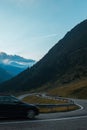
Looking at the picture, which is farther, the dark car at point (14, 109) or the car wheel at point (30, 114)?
the car wheel at point (30, 114)

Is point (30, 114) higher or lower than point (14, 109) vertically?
lower

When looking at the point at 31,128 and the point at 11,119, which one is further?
the point at 11,119

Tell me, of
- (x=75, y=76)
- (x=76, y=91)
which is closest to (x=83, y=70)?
(x=75, y=76)

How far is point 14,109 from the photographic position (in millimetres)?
21141

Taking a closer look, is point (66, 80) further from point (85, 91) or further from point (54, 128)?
point (54, 128)

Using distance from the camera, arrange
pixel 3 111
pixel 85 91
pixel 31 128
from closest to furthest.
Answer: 1. pixel 31 128
2. pixel 3 111
3. pixel 85 91

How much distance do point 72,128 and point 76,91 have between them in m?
96.0

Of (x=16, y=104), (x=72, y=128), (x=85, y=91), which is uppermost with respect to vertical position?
(x=85, y=91)

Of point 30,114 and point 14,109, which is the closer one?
point 14,109

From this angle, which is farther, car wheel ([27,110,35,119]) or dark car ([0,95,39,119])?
car wheel ([27,110,35,119])

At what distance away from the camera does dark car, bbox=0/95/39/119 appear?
Answer: 20.8m

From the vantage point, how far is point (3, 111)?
20688 millimetres

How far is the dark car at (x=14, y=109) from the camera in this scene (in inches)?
818

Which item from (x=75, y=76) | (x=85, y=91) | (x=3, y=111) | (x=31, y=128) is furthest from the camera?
(x=75, y=76)
